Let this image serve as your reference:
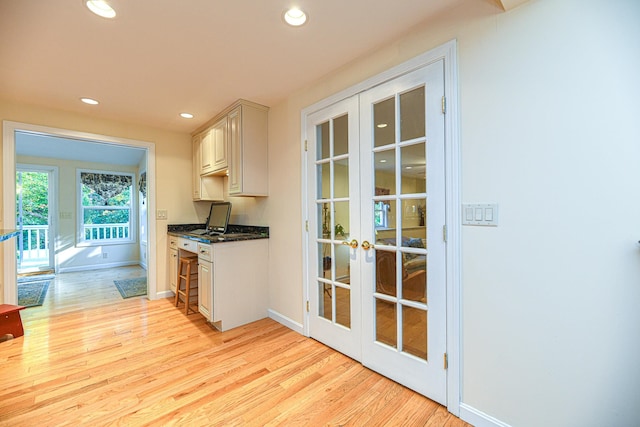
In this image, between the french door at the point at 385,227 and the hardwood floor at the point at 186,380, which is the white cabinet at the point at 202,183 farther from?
the french door at the point at 385,227

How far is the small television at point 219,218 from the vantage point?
10.7 feet

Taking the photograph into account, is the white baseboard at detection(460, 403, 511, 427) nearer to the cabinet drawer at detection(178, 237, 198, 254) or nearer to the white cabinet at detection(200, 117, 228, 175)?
the cabinet drawer at detection(178, 237, 198, 254)

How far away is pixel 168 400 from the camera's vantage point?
1.65 metres

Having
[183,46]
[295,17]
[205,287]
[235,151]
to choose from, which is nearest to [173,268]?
[205,287]

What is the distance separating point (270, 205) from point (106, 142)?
222 cm

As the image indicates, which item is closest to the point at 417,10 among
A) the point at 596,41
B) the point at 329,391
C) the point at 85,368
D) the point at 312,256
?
the point at 596,41

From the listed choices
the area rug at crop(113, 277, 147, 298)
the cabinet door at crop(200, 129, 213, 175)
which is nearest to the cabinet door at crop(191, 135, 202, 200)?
the cabinet door at crop(200, 129, 213, 175)

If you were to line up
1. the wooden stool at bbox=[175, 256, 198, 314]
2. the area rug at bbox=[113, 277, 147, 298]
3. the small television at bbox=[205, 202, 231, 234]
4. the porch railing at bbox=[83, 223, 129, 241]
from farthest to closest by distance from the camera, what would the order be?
the porch railing at bbox=[83, 223, 129, 241] < the area rug at bbox=[113, 277, 147, 298] < the small television at bbox=[205, 202, 231, 234] < the wooden stool at bbox=[175, 256, 198, 314]

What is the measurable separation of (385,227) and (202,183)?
273 centimetres

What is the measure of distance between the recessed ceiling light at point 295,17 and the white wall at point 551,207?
2.53 ft

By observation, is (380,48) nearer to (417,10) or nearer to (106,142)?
(417,10)

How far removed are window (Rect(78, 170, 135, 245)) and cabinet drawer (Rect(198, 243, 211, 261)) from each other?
13.9 ft

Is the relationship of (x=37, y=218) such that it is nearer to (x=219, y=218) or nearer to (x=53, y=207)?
(x=53, y=207)

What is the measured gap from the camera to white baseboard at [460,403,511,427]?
1.39 meters
